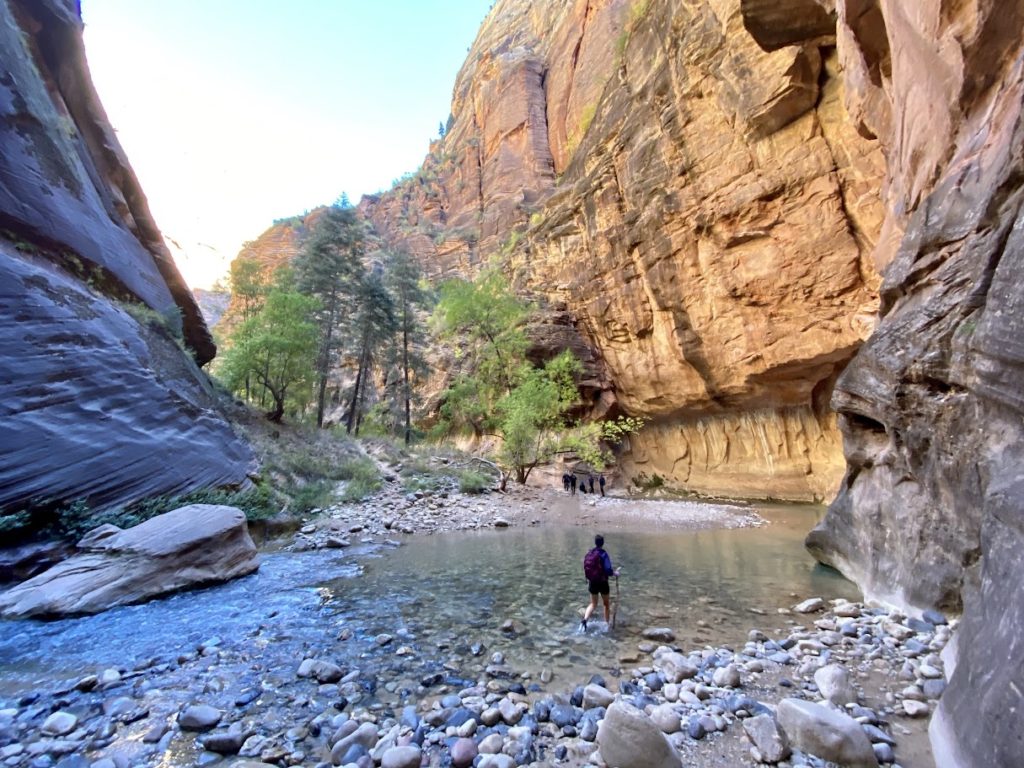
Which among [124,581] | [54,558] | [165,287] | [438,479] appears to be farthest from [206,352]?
[124,581]

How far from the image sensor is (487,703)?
3.88 metres

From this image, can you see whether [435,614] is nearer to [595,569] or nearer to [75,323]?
[595,569]

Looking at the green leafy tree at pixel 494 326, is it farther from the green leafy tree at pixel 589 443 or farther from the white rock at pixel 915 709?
the white rock at pixel 915 709

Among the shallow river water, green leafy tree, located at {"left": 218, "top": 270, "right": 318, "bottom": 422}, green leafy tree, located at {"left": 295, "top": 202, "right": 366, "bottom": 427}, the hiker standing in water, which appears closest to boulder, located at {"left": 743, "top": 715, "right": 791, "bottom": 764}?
the shallow river water

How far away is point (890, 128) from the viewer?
9383 millimetres

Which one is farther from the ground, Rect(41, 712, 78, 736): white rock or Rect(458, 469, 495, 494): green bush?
Rect(458, 469, 495, 494): green bush

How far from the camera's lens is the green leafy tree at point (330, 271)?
24.4 metres

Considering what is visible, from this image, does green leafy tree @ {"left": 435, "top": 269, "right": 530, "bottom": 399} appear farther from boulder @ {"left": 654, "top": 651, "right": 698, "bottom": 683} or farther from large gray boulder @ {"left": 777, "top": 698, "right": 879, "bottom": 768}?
large gray boulder @ {"left": 777, "top": 698, "right": 879, "bottom": 768}

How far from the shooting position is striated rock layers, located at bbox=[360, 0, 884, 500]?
565 inches

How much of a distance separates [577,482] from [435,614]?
1764 cm

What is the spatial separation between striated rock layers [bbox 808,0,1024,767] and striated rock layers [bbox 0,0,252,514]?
39.5 feet

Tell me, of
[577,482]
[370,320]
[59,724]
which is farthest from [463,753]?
[370,320]

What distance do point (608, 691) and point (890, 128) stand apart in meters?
11.9

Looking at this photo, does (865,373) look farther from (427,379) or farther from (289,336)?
(427,379)
